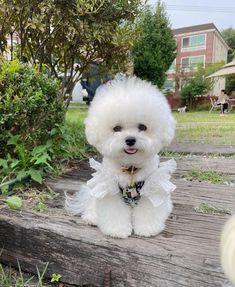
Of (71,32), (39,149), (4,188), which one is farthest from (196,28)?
(4,188)

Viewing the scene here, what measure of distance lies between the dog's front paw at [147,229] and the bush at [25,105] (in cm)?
124

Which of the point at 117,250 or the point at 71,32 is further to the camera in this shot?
the point at 71,32

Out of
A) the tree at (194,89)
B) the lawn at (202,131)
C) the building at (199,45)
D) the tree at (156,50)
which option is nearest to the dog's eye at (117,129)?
the lawn at (202,131)

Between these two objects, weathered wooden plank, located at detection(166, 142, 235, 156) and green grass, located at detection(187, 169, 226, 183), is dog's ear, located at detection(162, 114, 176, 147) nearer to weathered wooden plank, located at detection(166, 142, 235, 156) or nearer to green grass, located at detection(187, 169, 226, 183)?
green grass, located at detection(187, 169, 226, 183)

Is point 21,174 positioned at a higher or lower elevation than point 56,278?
higher

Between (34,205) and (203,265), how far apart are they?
1139mm

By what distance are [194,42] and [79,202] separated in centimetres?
3703

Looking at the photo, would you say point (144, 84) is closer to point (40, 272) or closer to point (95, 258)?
point (95, 258)

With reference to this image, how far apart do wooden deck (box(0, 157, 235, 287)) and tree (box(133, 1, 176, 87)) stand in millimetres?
12551

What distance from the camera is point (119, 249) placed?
5.55ft

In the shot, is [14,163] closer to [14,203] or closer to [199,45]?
[14,203]

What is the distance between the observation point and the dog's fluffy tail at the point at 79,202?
2107 mm

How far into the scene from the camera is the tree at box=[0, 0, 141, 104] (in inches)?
126

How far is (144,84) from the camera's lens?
5.79ft
